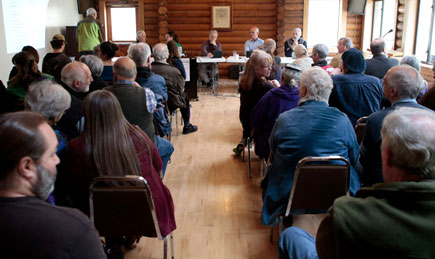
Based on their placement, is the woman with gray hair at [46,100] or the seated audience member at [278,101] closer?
the woman with gray hair at [46,100]

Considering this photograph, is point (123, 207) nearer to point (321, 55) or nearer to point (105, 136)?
point (105, 136)

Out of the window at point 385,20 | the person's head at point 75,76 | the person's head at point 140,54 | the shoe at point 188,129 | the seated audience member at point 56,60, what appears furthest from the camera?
the window at point 385,20

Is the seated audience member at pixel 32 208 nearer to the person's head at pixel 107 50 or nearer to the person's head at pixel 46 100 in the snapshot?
the person's head at pixel 46 100

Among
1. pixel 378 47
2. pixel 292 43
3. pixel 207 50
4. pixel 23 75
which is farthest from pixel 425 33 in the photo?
pixel 23 75

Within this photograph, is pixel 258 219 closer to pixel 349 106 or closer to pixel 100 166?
pixel 349 106

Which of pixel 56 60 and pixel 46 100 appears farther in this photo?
pixel 56 60

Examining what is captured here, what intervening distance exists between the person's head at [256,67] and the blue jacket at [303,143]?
1.46 metres

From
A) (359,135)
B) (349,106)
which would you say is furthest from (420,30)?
(359,135)

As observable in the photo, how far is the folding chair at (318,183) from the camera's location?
2.36m

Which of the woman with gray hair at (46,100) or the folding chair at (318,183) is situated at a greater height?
the woman with gray hair at (46,100)

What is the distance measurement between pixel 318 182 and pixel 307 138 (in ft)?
0.87

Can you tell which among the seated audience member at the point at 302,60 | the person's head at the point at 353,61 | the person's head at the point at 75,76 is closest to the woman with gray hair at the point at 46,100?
the person's head at the point at 75,76

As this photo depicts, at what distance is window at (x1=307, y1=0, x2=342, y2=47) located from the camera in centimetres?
1047

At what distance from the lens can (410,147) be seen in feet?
4.10
